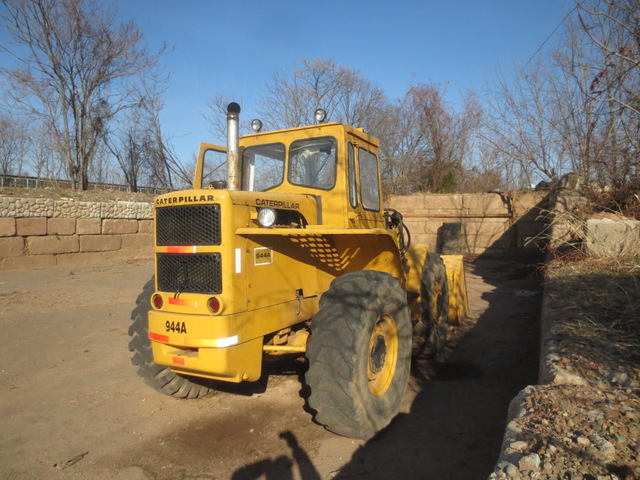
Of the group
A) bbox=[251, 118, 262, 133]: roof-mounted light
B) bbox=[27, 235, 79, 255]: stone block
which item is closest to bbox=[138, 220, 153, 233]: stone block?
bbox=[27, 235, 79, 255]: stone block

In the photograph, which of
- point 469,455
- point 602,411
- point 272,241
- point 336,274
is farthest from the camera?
point 336,274

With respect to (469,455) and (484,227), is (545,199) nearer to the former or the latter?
(484,227)

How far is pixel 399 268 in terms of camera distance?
190 inches

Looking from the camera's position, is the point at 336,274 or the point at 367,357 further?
the point at 336,274

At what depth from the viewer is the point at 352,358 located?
3254mm

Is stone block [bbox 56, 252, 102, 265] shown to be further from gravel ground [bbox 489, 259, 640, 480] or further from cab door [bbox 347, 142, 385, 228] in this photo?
gravel ground [bbox 489, 259, 640, 480]

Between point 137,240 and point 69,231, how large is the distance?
2.20 m

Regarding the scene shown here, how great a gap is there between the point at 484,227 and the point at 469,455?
12896mm

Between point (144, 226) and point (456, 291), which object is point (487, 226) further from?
point (144, 226)

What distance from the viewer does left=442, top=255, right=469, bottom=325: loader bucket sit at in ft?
23.4

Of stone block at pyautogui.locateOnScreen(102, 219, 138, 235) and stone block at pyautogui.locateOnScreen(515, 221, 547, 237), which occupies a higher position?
stone block at pyautogui.locateOnScreen(102, 219, 138, 235)

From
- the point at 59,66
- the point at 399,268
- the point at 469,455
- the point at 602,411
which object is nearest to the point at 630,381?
the point at 602,411

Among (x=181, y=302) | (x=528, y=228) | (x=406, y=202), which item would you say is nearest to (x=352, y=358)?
(x=181, y=302)

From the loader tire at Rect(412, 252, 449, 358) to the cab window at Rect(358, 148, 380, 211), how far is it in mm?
1151
